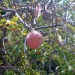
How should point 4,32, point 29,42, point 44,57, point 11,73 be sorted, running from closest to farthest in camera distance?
1. point 29,42
2. point 4,32
3. point 11,73
4. point 44,57

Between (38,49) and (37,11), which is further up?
(37,11)

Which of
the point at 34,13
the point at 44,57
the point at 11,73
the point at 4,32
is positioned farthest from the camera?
the point at 44,57

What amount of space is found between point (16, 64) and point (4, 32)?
33.7 inches

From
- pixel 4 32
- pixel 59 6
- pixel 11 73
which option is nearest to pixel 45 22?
pixel 59 6

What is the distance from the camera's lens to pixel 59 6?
6.78 feet

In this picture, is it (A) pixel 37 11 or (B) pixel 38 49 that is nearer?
(A) pixel 37 11

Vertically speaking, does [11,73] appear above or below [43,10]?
below

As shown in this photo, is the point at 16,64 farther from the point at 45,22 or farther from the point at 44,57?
the point at 45,22

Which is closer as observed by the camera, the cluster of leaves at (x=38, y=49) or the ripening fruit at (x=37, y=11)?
the ripening fruit at (x=37, y=11)

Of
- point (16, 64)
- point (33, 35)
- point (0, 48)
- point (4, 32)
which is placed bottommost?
point (16, 64)

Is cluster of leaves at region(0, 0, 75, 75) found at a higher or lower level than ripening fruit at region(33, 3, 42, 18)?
lower

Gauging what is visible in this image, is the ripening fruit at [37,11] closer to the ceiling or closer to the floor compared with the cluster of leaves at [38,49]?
closer to the ceiling

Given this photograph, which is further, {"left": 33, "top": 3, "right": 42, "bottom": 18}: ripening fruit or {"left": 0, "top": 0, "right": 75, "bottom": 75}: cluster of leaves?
{"left": 0, "top": 0, "right": 75, "bottom": 75}: cluster of leaves

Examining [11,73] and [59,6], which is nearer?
→ [59,6]
